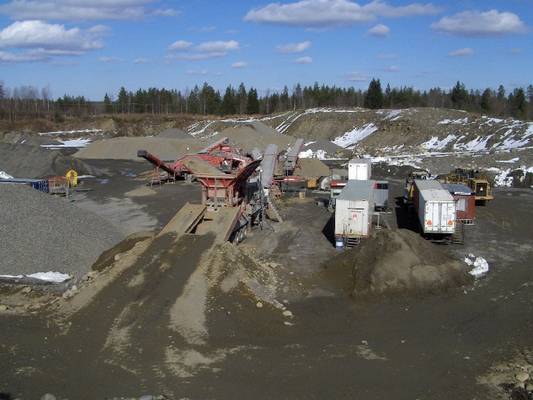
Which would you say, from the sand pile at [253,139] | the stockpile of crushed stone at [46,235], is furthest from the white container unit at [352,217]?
the sand pile at [253,139]

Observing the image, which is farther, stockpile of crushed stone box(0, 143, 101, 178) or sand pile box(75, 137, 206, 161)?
sand pile box(75, 137, 206, 161)

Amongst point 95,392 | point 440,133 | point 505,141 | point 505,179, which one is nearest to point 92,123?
point 440,133

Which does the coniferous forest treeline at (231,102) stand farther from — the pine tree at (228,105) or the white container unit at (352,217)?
the white container unit at (352,217)

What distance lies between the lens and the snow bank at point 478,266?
Answer: 19884mm

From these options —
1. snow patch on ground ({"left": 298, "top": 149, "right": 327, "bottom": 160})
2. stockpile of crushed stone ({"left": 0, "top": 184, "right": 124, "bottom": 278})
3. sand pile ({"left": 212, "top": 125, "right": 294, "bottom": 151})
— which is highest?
sand pile ({"left": 212, "top": 125, "right": 294, "bottom": 151})

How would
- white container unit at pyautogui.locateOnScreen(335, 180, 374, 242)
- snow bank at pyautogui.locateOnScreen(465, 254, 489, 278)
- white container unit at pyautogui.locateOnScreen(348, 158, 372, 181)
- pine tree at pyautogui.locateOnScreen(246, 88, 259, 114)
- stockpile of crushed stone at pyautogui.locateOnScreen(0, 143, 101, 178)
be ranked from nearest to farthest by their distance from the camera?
snow bank at pyautogui.locateOnScreen(465, 254, 489, 278) < white container unit at pyautogui.locateOnScreen(335, 180, 374, 242) < white container unit at pyautogui.locateOnScreen(348, 158, 372, 181) < stockpile of crushed stone at pyautogui.locateOnScreen(0, 143, 101, 178) < pine tree at pyautogui.locateOnScreen(246, 88, 259, 114)

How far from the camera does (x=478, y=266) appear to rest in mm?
20297

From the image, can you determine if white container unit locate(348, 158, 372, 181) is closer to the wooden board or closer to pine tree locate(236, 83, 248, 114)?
the wooden board

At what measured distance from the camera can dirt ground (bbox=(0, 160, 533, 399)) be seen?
39.1 feet

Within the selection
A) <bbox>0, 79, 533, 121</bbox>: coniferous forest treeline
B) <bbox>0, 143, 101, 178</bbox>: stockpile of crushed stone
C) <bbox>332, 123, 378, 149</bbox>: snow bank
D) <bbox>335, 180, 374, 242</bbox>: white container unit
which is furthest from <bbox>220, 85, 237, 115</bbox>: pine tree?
<bbox>335, 180, 374, 242</bbox>: white container unit

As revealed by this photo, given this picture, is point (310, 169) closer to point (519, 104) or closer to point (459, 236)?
point (459, 236)

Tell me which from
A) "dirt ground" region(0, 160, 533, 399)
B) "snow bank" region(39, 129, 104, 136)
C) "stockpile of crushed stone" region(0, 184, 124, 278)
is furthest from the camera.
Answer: "snow bank" region(39, 129, 104, 136)

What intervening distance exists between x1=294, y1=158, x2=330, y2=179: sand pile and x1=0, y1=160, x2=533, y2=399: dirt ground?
24.9 m

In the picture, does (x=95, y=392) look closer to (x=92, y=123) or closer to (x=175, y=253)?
(x=175, y=253)
